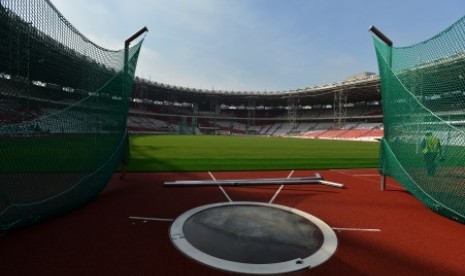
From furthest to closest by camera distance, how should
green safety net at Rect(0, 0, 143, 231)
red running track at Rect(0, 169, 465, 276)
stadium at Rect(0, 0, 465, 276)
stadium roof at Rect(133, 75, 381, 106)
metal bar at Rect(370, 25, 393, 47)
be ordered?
stadium roof at Rect(133, 75, 381, 106)
metal bar at Rect(370, 25, 393, 47)
green safety net at Rect(0, 0, 143, 231)
stadium at Rect(0, 0, 465, 276)
red running track at Rect(0, 169, 465, 276)

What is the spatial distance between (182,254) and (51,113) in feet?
10.9

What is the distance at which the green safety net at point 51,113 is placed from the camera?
4414 millimetres

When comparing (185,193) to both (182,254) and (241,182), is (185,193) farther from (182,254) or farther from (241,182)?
(182,254)

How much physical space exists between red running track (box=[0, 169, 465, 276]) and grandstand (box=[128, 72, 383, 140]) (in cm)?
4604

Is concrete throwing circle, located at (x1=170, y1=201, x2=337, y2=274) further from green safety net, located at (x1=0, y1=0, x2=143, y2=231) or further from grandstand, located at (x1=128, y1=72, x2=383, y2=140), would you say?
grandstand, located at (x1=128, y1=72, x2=383, y2=140)

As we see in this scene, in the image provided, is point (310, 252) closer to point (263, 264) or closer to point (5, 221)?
point (263, 264)

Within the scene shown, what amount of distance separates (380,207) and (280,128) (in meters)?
71.2

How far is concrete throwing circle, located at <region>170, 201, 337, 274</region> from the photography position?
3684 mm

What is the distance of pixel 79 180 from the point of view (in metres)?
5.90

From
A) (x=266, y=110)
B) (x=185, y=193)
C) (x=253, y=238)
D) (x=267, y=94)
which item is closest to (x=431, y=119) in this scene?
(x=253, y=238)

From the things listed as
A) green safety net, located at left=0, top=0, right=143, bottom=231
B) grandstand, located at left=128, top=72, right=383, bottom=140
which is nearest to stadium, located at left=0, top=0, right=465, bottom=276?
green safety net, located at left=0, top=0, right=143, bottom=231

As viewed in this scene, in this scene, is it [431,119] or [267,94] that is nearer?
[431,119]

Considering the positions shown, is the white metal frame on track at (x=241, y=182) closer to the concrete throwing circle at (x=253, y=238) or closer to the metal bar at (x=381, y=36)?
the concrete throwing circle at (x=253, y=238)

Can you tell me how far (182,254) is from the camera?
3.94 meters
